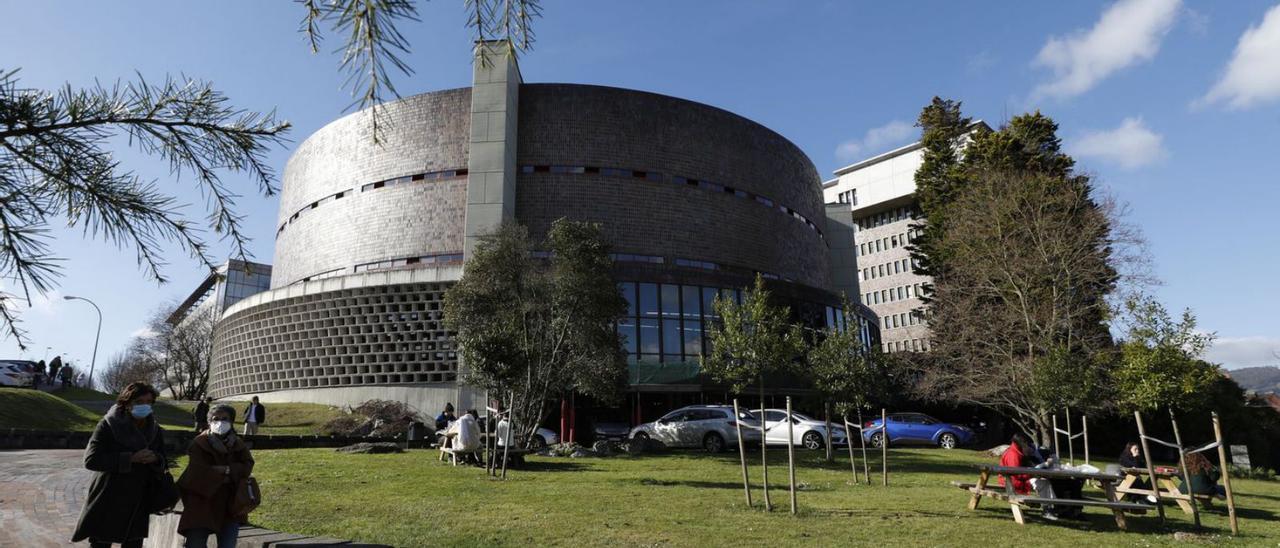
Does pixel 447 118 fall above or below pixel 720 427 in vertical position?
above

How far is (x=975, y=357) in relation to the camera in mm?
26922

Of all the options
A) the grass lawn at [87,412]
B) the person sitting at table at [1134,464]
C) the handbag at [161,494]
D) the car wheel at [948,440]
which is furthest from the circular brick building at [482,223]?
the handbag at [161,494]

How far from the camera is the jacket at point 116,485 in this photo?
5314mm

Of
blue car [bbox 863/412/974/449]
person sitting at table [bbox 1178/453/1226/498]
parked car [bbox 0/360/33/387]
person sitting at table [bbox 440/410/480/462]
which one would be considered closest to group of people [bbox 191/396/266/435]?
person sitting at table [bbox 440/410/480/462]

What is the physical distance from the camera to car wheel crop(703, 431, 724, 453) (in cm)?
2162

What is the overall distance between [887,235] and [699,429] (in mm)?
70441

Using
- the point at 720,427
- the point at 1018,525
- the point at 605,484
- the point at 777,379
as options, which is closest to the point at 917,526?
the point at 1018,525

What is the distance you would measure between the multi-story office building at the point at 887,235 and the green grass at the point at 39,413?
2869 inches

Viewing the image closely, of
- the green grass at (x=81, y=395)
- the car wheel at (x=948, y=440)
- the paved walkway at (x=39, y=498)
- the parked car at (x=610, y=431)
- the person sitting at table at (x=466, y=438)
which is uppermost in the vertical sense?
the green grass at (x=81, y=395)

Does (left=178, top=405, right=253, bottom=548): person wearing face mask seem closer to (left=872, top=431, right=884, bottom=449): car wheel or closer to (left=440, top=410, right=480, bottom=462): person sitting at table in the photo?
(left=440, top=410, right=480, bottom=462): person sitting at table

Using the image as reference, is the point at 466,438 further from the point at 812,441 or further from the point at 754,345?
the point at 812,441

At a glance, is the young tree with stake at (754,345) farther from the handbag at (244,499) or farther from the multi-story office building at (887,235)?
the multi-story office building at (887,235)

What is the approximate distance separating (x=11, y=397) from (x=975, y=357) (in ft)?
116

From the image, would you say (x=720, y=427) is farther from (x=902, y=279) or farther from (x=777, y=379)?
(x=902, y=279)
